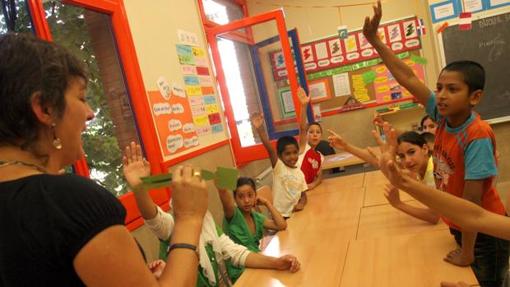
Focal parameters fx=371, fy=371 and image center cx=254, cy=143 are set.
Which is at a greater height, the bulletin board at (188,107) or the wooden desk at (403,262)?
the bulletin board at (188,107)

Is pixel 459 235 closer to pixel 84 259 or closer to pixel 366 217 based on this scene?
pixel 366 217

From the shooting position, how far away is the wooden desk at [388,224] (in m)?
1.88

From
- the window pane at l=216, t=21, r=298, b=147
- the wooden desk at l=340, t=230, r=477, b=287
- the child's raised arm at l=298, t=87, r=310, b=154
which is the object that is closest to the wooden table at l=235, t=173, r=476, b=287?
the wooden desk at l=340, t=230, r=477, b=287

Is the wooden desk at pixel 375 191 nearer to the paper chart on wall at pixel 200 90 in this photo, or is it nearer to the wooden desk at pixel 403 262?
the wooden desk at pixel 403 262

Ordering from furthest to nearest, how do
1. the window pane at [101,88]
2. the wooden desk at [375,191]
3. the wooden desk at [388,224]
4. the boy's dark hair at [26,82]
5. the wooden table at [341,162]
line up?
the wooden table at [341,162]
the wooden desk at [375,191]
the window pane at [101,88]
the wooden desk at [388,224]
the boy's dark hair at [26,82]

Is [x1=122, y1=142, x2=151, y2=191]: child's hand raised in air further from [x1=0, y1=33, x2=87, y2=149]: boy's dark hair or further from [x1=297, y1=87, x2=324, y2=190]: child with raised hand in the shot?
[x1=297, y1=87, x2=324, y2=190]: child with raised hand

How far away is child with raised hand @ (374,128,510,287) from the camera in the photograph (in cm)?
101

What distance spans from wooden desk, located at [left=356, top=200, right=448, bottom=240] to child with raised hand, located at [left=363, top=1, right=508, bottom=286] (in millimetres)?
256

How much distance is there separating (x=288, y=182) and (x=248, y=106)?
69.4 inches

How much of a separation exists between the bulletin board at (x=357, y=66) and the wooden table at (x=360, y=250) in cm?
301

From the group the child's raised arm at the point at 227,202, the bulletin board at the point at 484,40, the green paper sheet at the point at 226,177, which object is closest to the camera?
the green paper sheet at the point at 226,177

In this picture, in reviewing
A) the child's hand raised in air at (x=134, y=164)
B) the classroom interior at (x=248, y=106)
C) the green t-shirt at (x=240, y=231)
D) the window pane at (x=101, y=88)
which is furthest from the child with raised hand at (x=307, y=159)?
the child's hand raised in air at (x=134, y=164)

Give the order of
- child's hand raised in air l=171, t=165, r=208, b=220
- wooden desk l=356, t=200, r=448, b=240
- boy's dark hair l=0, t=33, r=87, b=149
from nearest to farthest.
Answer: boy's dark hair l=0, t=33, r=87, b=149
child's hand raised in air l=171, t=165, r=208, b=220
wooden desk l=356, t=200, r=448, b=240

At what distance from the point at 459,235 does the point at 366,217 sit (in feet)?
2.11
